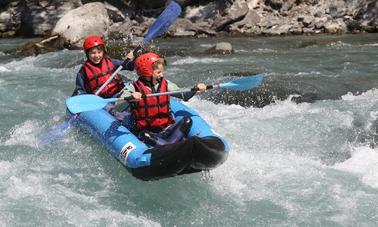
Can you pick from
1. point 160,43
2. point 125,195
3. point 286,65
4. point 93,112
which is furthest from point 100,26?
point 125,195

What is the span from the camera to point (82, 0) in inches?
701

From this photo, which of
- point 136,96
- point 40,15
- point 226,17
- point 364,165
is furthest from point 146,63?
point 40,15

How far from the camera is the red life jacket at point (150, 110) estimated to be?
201 inches

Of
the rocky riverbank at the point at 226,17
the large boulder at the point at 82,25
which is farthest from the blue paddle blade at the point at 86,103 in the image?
the rocky riverbank at the point at 226,17

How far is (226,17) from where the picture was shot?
52.5 ft

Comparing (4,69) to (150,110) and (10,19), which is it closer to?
(150,110)

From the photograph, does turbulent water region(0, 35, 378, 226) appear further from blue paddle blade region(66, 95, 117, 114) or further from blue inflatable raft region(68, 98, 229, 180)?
blue paddle blade region(66, 95, 117, 114)

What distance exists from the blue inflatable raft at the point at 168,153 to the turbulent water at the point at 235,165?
368 millimetres

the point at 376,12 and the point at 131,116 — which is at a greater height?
the point at 131,116

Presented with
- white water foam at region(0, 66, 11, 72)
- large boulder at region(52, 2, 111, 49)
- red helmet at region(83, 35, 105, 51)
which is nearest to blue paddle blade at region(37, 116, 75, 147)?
red helmet at region(83, 35, 105, 51)

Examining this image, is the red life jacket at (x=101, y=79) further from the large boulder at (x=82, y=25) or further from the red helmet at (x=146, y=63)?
the large boulder at (x=82, y=25)

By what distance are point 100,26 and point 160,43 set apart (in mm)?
1720

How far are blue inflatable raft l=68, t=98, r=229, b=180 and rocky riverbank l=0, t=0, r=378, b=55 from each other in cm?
1018

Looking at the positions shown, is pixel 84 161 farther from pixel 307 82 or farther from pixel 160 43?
pixel 160 43
